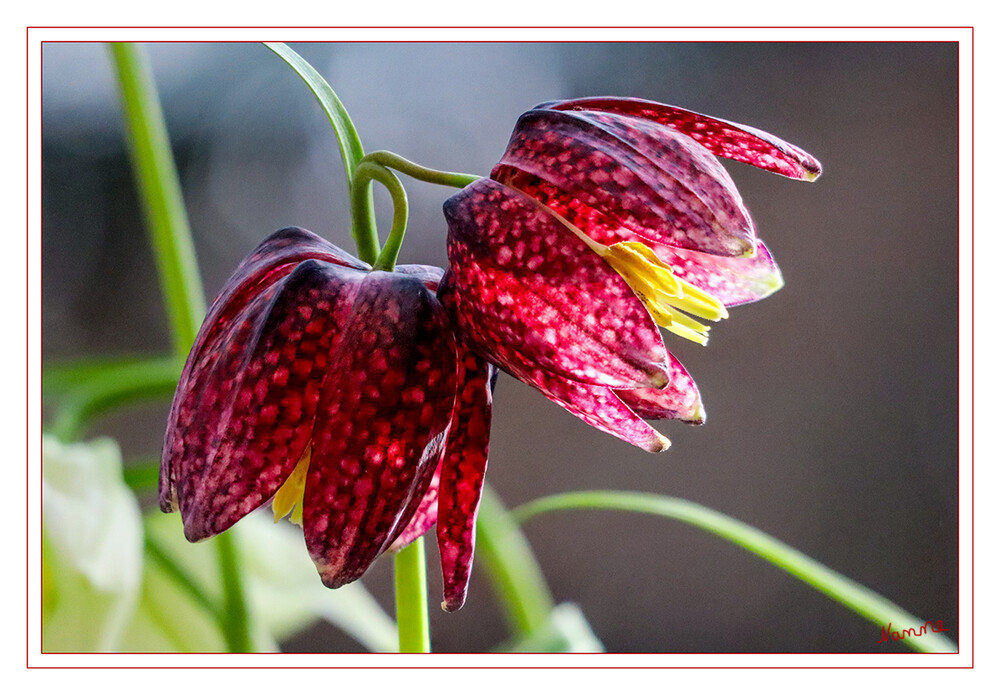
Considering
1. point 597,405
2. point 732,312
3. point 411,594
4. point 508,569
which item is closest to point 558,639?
point 508,569

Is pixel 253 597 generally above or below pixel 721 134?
below

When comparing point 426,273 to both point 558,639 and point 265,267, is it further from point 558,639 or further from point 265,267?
point 558,639

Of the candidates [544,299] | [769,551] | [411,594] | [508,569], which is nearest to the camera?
[544,299]

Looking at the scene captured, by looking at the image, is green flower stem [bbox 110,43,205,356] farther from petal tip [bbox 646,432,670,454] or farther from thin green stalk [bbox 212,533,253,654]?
petal tip [bbox 646,432,670,454]

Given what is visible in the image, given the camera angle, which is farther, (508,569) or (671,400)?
(508,569)

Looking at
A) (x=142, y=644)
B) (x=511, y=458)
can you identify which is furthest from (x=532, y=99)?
(x=142, y=644)
